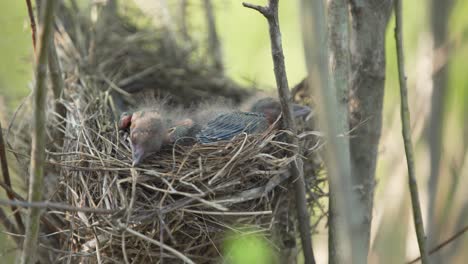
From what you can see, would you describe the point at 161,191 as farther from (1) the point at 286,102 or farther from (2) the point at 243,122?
(2) the point at 243,122

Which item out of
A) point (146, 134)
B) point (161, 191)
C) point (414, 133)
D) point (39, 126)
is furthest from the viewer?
point (414, 133)

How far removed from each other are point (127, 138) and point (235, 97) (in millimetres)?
1157

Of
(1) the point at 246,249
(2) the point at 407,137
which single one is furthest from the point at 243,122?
(2) the point at 407,137

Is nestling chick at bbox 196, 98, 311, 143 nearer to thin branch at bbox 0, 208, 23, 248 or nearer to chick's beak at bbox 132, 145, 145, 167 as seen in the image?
chick's beak at bbox 132, 145, 145, 167

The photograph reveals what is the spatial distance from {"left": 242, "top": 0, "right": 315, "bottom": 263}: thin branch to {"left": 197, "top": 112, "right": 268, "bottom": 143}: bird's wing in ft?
1.44

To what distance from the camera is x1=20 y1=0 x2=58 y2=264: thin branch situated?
1382mm

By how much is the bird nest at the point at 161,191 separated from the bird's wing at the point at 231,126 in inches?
4.6

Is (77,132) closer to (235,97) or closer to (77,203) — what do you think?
(77,203)

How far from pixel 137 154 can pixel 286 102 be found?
643 mm

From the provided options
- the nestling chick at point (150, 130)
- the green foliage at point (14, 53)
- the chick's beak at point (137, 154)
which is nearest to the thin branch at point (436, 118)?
the nestling chick at point (150, 130)

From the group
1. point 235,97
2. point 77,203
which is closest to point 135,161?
point 77,203

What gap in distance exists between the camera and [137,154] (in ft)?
8.12

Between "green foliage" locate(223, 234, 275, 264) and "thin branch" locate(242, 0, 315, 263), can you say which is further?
"green foliage" locate(223, 234, 275, 264)

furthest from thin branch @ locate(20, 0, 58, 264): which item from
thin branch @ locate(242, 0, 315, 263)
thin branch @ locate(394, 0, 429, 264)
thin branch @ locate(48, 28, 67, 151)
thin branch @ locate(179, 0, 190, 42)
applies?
thin branch @ locate(179, 0, 190, 42)
